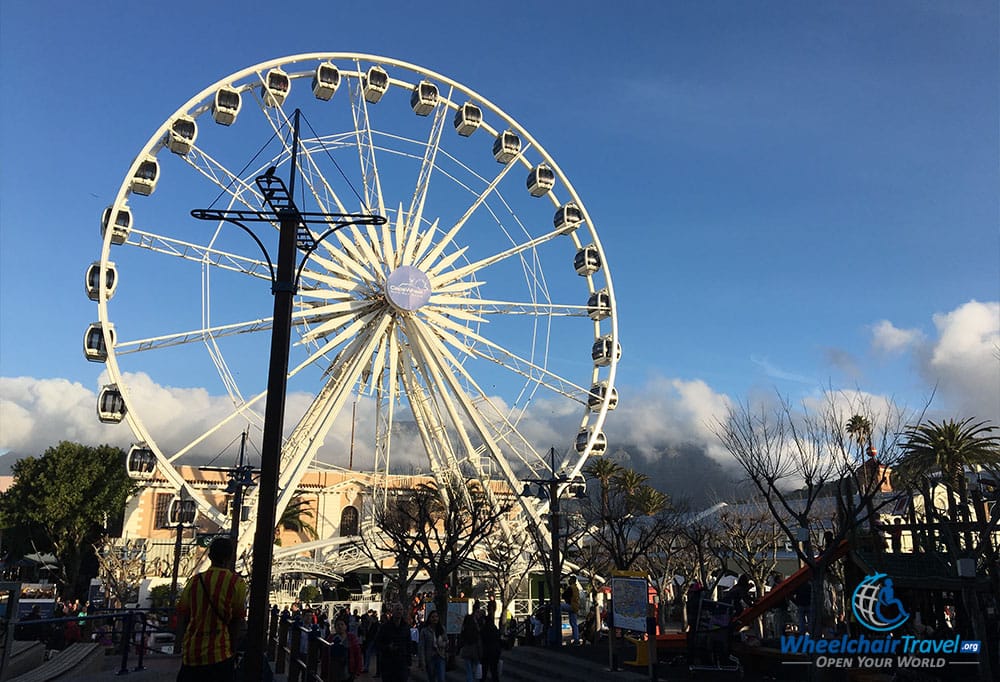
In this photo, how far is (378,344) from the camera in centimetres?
2928

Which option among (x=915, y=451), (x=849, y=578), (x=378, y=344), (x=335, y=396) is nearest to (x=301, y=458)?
(x=335, y=396)

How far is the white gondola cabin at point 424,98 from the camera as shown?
31266 millimetres

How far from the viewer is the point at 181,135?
86.8 feet

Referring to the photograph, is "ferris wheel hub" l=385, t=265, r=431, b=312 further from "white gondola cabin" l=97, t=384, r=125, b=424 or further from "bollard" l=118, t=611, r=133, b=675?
"bollard" l=118, t=611, r=133, b=675

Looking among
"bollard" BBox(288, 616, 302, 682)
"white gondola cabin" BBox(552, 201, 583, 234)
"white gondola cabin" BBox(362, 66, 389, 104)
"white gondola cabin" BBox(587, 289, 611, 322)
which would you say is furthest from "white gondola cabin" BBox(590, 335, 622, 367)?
"bollard" BBox(288, 616, 302, 682)

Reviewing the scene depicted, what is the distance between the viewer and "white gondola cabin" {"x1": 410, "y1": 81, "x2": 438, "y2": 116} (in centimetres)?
3127

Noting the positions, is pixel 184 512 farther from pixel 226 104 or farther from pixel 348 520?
pixel 348 520

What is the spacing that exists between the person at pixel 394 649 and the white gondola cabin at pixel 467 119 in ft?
79.1

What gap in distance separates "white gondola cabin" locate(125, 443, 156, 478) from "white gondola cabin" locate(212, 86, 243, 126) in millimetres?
12101

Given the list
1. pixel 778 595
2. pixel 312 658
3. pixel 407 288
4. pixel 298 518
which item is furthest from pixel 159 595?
pixel 312 658

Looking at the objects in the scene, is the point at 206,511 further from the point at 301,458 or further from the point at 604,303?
the point at 604,303

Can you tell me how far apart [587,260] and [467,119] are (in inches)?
319

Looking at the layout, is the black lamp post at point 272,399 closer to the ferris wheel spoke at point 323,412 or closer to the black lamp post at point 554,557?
the black lamp post at point 554,557

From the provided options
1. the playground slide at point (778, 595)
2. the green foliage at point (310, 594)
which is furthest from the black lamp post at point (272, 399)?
the green foliage at point (310, 594)
